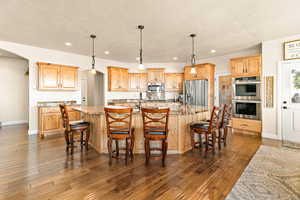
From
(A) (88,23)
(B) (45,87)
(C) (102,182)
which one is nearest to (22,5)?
(A) (88,23)

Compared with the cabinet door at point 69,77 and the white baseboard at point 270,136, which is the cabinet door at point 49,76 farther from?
the white baseboard at point 270,136

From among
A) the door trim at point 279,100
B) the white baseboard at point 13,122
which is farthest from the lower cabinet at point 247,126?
the white baseboard at point 13,122

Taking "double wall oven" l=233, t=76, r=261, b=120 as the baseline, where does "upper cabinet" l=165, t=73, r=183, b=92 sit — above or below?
above

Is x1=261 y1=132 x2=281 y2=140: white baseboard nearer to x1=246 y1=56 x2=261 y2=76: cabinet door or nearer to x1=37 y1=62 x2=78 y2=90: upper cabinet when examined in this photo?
x1=246 y1=56 x2=261 y2=76: cabinet door

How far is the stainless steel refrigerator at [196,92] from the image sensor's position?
5785 mm

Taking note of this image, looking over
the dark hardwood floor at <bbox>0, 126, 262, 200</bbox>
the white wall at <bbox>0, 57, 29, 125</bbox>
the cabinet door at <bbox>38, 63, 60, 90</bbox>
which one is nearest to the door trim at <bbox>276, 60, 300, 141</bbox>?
the dark hardwood floor at <bbox>0, 126, 262, 200</bbox>

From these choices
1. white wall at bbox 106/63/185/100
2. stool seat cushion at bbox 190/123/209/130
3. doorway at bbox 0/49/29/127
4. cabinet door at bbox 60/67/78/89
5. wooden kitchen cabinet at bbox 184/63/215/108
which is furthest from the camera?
white wall at bbox 106/63/185/100

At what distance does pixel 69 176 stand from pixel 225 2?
3.67 meters

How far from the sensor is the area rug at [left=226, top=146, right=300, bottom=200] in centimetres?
181

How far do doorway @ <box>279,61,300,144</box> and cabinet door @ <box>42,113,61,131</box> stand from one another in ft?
21.4

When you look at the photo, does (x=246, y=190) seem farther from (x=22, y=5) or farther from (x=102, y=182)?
(x=22, y=5)

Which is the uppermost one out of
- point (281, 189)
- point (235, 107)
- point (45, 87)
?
point (45, 87)

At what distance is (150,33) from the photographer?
12.2 feet

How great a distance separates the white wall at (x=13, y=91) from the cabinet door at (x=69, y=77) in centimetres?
280
